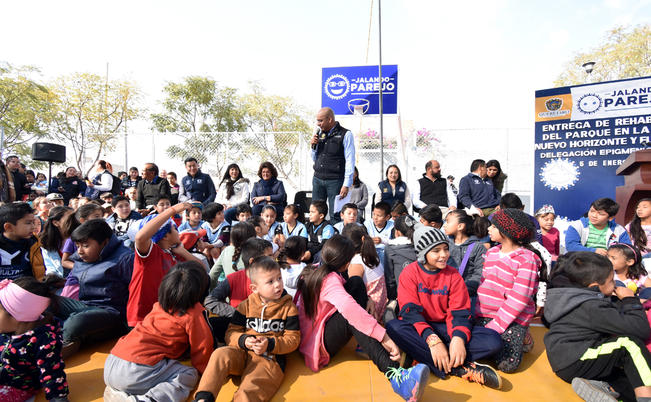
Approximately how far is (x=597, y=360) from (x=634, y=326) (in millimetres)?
271

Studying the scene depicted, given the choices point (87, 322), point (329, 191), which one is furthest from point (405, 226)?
point (87, 322)

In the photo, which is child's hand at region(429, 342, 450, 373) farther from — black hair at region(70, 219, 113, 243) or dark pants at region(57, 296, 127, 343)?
black hair at region(70, 219, 113, 243)

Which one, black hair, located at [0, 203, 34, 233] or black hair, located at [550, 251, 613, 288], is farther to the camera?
black hair, located at [0, 203, 34, 233]

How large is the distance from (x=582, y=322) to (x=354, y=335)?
4.44ft

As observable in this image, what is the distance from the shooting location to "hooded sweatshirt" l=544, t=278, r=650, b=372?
190cm

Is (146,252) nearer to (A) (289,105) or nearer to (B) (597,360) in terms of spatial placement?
(B) (597,360)

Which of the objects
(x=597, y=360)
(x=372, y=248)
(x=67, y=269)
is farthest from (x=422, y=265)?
(x=67, y=269)

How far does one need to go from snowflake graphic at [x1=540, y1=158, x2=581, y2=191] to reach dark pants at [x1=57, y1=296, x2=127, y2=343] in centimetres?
788

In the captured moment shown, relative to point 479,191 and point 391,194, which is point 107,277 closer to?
point 391,194

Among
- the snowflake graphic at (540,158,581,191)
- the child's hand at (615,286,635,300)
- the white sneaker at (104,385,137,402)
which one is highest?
the snowflake graphic at (540,158,581,191)

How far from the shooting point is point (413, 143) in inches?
349

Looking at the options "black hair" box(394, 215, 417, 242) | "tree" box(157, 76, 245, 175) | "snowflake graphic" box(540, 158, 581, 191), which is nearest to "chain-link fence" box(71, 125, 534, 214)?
"snowflake graphic" box(540, 158, 581, 191)

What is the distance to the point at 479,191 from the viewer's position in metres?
5.18

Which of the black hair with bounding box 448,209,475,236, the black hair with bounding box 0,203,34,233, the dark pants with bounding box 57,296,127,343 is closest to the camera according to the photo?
the dark pants with bounding box 57,296,127,343
